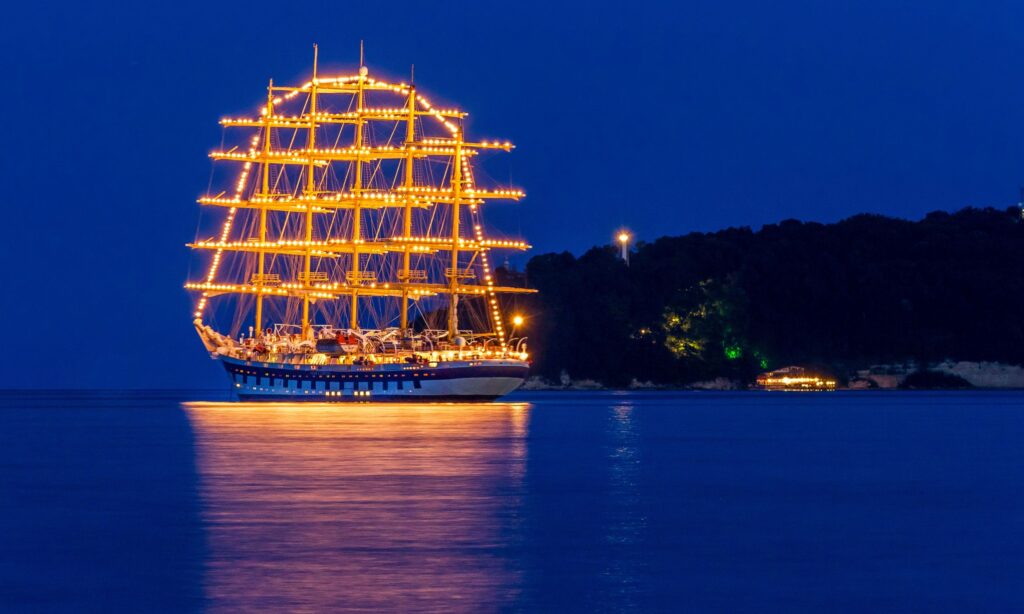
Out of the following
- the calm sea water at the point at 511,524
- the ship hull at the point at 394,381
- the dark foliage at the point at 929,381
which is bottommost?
the calm sea water at the point at 511,524

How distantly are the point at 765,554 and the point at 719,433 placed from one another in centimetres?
4695

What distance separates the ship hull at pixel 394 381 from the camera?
116 meters

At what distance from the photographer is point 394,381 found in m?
118

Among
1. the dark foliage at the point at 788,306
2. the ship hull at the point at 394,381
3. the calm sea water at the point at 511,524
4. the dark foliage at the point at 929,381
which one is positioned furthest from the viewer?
the dark foliage at the point at 929,381

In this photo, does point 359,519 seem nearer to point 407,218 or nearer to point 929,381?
point 407,218

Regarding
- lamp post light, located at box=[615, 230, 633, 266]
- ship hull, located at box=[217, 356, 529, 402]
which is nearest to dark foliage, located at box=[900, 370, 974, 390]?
lamp post light, located at box=[615, 230, 633, 266]

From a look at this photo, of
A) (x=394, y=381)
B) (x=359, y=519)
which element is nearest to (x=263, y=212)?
(x=394, y=381)

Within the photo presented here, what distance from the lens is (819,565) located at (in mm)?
27047

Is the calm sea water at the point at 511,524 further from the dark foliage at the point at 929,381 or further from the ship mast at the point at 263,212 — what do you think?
the dark foliage at the point at 929,381

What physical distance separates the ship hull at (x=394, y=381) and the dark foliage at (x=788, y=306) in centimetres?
5849

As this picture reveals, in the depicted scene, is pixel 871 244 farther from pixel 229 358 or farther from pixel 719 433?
pixel 719 433

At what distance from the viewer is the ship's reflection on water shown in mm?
24406

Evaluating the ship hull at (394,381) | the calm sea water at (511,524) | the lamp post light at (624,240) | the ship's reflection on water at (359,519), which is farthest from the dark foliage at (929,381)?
the ship's reflection on water at (359,519)

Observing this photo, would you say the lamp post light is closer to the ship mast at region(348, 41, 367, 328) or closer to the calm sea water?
the ship mast at region(348, 41, 367, 328)
